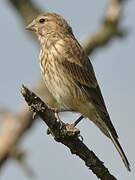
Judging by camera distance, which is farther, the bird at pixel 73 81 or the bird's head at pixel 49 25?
the bird's head at pixel 49 25

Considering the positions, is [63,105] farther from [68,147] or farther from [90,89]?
[68,147]

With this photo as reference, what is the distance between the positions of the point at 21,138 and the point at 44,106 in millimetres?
7485

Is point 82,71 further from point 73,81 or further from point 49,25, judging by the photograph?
point 49,25

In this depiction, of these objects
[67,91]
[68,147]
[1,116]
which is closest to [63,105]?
[67,91]

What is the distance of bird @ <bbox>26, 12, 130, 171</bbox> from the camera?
12789 millimetres

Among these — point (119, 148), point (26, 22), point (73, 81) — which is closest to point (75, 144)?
point (119, 148)

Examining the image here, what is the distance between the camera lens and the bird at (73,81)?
42.0 ft

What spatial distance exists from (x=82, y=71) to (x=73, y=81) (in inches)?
7.6

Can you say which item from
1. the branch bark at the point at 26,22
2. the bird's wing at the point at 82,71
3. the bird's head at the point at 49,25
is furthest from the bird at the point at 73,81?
the branch bark at the point at 26,22

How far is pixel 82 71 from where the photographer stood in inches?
521

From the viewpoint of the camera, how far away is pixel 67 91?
1295cm

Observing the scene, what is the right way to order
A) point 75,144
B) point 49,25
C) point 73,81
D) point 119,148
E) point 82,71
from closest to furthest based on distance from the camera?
point 75,144 < point 119,148 < point 73,81 < point 82,71 < point 49,25

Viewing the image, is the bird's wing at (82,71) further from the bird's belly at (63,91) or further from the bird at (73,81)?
the bird's belly at (63,91)

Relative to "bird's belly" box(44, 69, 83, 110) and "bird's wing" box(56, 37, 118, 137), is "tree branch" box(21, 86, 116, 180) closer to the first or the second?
"bird's belly" box(44, 69, 83, 110)
